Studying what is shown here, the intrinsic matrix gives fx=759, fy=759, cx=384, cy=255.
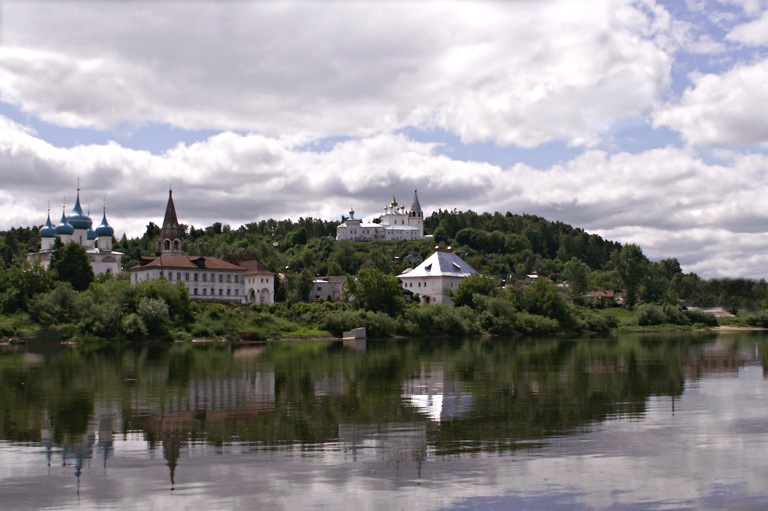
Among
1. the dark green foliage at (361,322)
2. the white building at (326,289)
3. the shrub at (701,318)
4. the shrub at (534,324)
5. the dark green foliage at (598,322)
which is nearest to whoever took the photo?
the dark green foliage at (361,322)

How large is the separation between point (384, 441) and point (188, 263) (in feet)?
243

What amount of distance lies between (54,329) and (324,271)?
274 ft

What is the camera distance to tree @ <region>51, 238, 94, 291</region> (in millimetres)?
73375

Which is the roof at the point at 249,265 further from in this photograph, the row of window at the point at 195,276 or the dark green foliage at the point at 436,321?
the dark green foliage at the point at 436,321

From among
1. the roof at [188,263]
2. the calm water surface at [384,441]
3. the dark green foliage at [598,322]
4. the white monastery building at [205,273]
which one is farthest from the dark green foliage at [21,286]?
the dark green foliage at [598,322]

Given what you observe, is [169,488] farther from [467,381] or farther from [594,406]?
[467,381]

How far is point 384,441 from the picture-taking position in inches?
621

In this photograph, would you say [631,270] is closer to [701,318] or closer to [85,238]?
[701,318]

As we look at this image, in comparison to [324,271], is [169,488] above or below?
below

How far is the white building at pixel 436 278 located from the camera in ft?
333

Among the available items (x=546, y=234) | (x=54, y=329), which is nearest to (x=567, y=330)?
(x=54, y=329)

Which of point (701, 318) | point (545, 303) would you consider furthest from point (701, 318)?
point (545, 303)

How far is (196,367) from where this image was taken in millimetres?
35969

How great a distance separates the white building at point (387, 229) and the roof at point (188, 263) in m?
98.5
